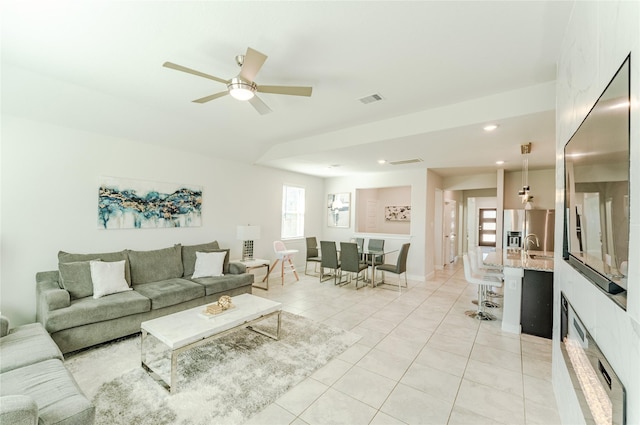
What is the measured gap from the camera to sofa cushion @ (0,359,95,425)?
138cm

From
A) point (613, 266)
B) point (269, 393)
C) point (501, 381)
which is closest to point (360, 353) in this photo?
point (269, 393)

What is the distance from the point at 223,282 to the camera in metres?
4.06

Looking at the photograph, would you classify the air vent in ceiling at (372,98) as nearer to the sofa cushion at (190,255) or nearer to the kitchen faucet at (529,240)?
the sofa cushion at (190,255)

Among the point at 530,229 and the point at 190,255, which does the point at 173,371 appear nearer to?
the point at 190,255

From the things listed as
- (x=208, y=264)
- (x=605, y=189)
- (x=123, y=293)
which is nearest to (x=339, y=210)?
(x=208, y=264)

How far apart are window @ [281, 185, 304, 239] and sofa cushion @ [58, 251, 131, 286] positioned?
3.53m

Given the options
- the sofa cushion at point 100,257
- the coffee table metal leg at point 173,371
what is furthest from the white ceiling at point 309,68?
the coffee table metal leg at point 173,371

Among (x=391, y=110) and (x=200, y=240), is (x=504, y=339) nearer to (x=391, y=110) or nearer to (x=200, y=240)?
(x=391, y=110)

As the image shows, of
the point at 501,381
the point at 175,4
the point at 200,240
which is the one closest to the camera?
the point at 175,4

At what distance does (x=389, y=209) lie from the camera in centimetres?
851

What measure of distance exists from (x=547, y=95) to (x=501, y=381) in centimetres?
277

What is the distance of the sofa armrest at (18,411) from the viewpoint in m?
1.14

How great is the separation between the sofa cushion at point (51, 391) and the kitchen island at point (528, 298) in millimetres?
4115

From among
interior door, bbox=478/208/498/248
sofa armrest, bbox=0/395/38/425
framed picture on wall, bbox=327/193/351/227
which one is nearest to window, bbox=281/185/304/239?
framed picture on wall, bbox=327/193/351/227
